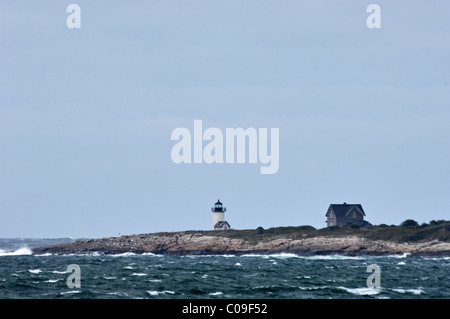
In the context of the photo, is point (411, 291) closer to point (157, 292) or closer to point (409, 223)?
point (157, 292)

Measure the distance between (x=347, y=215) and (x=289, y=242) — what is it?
23.5 m

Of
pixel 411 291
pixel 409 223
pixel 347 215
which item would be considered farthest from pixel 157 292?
pixel 347 215

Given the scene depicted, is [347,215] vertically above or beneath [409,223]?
above

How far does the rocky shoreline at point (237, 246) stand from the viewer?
104 meters

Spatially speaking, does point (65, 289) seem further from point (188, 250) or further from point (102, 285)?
point (188, 250)

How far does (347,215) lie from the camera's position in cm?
13225

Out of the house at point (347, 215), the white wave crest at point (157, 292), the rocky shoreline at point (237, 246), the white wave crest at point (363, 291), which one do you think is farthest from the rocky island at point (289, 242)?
the white wave crest at point (157, 292)

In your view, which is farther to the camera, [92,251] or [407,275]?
[92,251]

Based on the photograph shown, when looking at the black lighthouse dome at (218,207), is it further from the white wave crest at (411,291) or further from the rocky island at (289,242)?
the white wave crest at (411,291)

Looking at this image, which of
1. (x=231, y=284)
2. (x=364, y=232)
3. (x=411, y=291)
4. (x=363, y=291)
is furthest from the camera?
(x=364, y=232)
